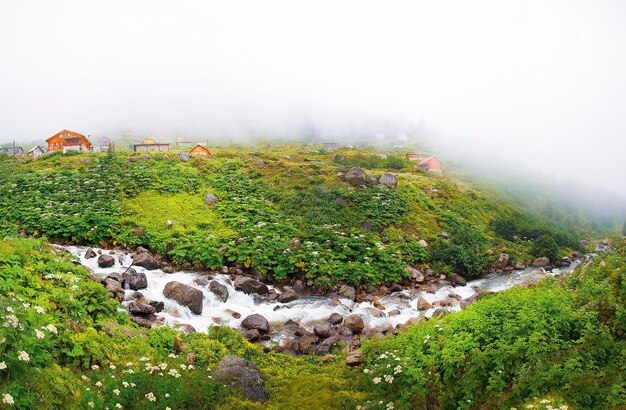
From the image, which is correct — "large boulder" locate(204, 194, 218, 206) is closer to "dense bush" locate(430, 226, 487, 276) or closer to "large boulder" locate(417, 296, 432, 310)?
"dense bush" locate(430, 226, 487, 276)

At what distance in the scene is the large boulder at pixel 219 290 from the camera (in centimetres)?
1984

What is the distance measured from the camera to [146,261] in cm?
2166

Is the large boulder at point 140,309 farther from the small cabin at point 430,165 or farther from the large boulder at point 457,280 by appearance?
the small cabin at point 430,165

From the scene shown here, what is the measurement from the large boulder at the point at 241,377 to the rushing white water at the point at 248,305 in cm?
564

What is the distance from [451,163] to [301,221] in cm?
7179

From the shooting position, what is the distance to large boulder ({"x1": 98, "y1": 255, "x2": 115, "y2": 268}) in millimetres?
20906

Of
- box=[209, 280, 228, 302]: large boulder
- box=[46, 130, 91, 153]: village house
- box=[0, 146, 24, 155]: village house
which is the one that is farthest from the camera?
box=[46, 130, 91, 153]: village house

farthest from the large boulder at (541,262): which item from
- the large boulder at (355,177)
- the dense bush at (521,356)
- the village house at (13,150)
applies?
the village house at (13,150)

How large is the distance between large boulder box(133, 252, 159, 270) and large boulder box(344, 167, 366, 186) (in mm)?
18873

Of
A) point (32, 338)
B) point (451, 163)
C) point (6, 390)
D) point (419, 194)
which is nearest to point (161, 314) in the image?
point (32, 338)

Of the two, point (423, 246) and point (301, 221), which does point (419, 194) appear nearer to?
point (423, 246)

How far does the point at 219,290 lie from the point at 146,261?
4.76 meters

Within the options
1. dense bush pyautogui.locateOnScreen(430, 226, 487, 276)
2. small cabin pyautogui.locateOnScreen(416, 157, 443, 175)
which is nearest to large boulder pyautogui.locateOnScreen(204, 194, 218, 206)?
dense bush pyautogui.locateOnScreen(430, 226, 487, 276)

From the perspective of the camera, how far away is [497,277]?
28109 mm
